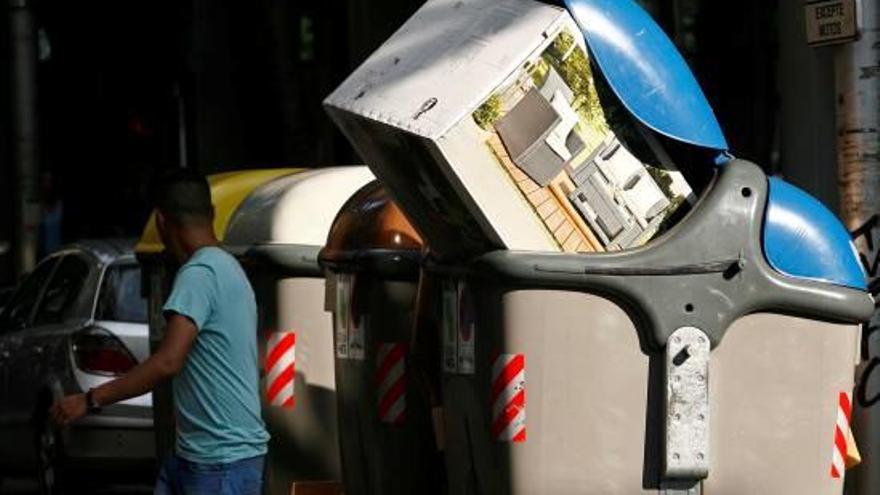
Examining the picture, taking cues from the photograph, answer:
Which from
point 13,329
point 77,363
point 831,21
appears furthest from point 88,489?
point 831,21

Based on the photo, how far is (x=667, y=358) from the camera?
685cm

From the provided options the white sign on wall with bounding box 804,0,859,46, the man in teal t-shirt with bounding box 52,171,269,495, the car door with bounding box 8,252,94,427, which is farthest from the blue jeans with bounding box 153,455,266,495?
the car door with bounding box 8,252,94,427

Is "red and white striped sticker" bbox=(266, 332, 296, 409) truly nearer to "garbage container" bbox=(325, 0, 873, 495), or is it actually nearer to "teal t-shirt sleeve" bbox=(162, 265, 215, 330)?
"teal t-shirt sleeve" bbox=(162, 265, 215, 330)

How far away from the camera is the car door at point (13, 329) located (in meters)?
13.1

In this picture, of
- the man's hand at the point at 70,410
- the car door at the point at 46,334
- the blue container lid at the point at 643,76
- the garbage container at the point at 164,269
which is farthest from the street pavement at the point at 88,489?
the blue container lid at the point at 643,76

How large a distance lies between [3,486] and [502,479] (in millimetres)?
8001

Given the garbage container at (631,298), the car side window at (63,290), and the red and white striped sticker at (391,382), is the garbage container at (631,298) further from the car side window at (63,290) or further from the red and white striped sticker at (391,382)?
the car side window at (63,290)

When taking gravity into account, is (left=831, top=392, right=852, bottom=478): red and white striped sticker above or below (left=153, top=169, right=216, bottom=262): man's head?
below

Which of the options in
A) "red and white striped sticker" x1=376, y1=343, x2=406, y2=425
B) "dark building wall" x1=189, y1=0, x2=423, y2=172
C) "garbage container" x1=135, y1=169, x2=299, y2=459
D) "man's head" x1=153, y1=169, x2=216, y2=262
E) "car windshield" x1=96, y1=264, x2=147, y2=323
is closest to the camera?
"man's head" x1=153, y1=169, x2=216, y2=262

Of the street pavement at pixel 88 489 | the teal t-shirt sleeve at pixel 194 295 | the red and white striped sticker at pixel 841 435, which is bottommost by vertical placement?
the street pavement at pixel 88 489

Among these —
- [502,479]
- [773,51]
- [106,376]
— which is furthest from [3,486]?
[502,479]

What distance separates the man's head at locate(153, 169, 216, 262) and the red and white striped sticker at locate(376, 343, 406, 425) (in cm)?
126

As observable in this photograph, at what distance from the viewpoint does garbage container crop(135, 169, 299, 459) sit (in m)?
10.2

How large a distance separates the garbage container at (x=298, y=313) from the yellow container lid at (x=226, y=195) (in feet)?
0.95
